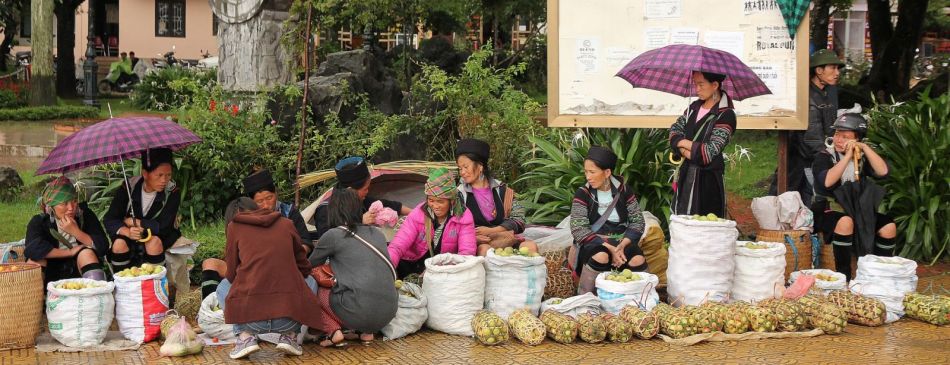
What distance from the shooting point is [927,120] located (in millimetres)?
9586

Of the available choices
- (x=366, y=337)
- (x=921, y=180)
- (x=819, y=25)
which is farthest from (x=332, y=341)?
(x=819, y=25)

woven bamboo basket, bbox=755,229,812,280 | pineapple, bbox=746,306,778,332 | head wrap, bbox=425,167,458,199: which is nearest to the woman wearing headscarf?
head wrap, bbox=425,167,458,199

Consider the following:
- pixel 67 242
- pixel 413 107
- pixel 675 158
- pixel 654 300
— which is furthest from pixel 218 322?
pixel 413 107

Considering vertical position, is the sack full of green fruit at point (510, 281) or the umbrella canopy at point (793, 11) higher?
the umbrella canopy at point (793, 11)

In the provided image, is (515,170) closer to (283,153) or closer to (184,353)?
(283,153)

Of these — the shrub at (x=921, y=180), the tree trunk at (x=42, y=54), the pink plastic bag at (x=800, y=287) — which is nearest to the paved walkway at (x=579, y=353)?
the pink plastic bag at (x=800, y=287)

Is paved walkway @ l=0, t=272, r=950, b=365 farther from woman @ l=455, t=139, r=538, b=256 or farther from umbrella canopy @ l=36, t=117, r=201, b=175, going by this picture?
umbrella canopy @ l=36, t=117, r=201, b=175

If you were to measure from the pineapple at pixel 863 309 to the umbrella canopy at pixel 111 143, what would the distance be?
15.5 feet

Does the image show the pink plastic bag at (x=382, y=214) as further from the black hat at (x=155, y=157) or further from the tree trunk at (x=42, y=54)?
the tree trunk at (x=42, y=54)

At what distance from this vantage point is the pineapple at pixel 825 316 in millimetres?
7086

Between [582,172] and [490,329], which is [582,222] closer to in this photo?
[490,329]

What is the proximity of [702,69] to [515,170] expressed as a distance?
10.8 ft

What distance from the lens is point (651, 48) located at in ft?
30.4

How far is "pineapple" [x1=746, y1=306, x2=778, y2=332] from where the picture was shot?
707 centimetres
